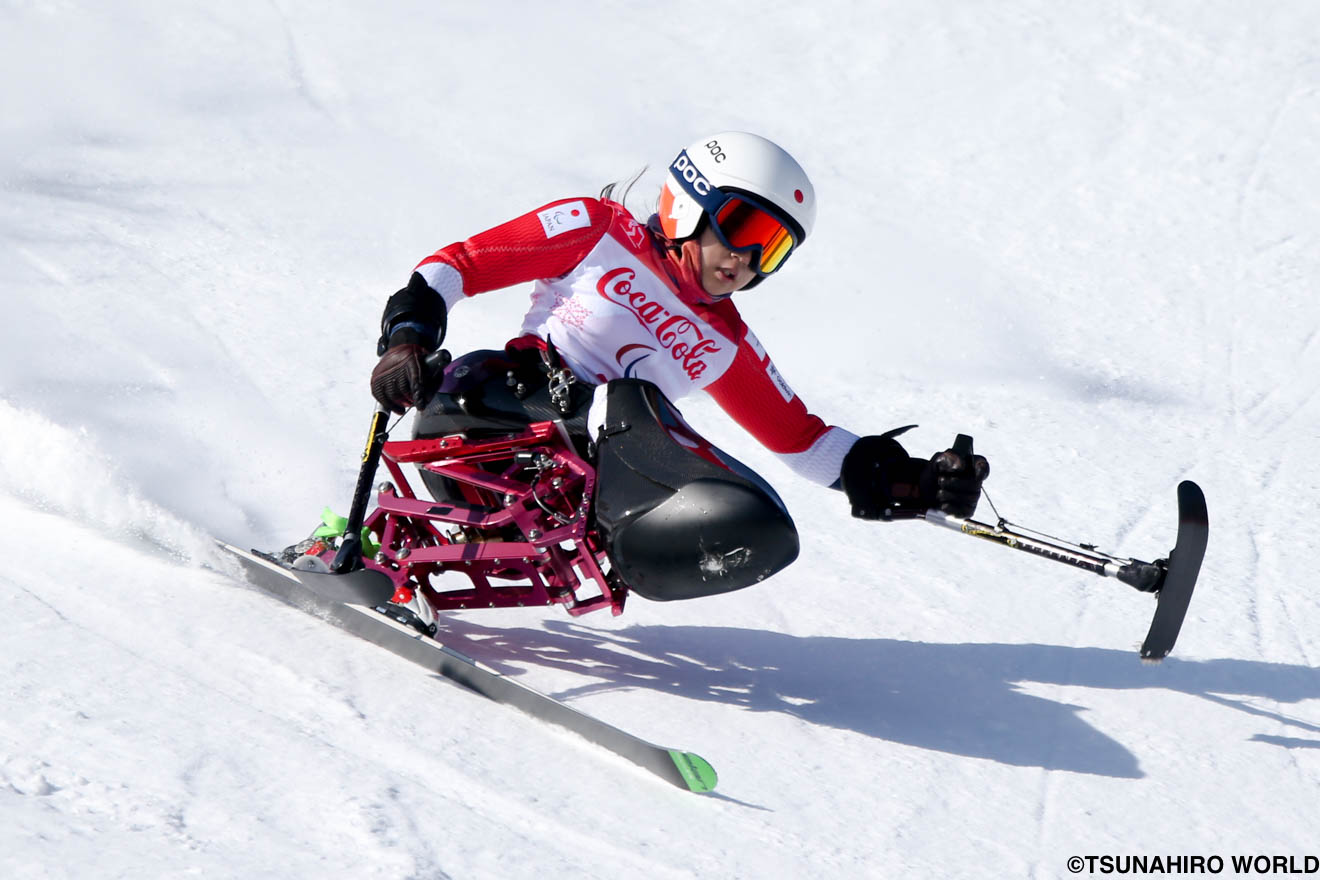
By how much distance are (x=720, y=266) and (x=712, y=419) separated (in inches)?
112

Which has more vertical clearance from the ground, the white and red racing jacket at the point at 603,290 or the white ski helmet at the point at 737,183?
the white ski helmet at the point at 737,183

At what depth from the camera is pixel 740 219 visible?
4285mm

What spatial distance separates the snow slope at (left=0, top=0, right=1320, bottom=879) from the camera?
3.50 meters

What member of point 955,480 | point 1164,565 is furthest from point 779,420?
point 1164,565

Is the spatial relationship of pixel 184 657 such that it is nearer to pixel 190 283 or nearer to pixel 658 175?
pixel 190 283

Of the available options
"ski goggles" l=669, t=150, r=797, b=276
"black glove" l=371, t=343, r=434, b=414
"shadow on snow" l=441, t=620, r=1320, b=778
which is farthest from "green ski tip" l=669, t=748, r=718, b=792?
"ski goggles" l=669, t=150, r=797, b=276

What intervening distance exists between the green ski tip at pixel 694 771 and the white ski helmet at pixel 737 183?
1.74m

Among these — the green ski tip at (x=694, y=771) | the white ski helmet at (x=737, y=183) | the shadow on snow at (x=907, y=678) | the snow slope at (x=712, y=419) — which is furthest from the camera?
the shadow on snow at (x=907, y=678)

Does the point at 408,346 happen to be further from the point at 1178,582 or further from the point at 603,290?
the point at 1178,582

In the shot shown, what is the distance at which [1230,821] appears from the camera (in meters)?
4.05

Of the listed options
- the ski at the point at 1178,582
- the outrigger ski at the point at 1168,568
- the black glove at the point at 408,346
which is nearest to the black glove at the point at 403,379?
the black glove at the point at 408,346

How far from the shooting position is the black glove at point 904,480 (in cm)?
463

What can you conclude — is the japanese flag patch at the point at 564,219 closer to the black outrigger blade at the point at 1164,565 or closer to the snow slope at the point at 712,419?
the snow slope at the point at 712,419

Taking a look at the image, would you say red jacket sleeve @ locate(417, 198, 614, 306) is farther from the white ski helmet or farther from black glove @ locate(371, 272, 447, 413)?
the white ski helmet
